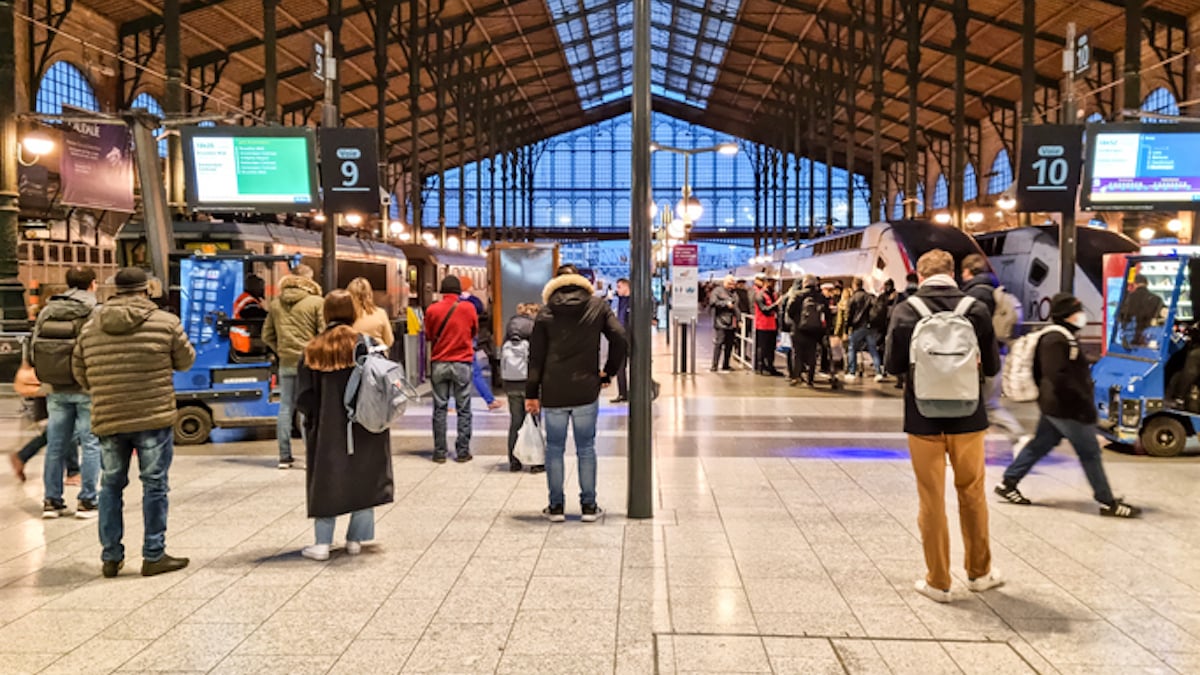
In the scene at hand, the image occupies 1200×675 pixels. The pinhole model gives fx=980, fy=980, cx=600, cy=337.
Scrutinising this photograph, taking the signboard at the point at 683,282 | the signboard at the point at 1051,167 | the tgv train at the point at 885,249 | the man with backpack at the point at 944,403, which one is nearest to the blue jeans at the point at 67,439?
the man with backpack at the point at 944,403

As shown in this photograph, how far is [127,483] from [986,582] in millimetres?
4706

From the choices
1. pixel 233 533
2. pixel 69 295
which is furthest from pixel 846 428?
pixel 69 295

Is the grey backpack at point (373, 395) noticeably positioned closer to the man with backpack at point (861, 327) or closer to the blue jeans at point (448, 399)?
the blue jeans at point (448, 399)

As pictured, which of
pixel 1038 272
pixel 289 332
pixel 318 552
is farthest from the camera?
pixel 1038 272

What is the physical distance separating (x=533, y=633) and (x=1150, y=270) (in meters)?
7.99

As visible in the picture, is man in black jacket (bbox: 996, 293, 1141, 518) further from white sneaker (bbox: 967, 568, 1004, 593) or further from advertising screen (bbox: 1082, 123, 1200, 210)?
advertising screen (bbox: 1082, 123, 1200, 210)

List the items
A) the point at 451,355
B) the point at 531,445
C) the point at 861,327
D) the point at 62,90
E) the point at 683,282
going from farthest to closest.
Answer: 1. the point at 62,90
2. the point at 683,282
3. the point at 861,327
4. the point at 451,355
5. the point at 531,445

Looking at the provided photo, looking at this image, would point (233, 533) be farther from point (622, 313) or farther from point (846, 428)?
point (622, 313)

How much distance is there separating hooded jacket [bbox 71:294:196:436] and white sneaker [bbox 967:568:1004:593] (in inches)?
177

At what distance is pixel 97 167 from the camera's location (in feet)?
65.5

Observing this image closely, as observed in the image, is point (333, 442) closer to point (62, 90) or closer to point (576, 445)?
point (576, 445)

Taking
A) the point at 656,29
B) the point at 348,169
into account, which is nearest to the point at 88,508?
the point at 348,169

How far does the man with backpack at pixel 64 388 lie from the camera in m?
6.70

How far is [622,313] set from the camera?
17578 mm
